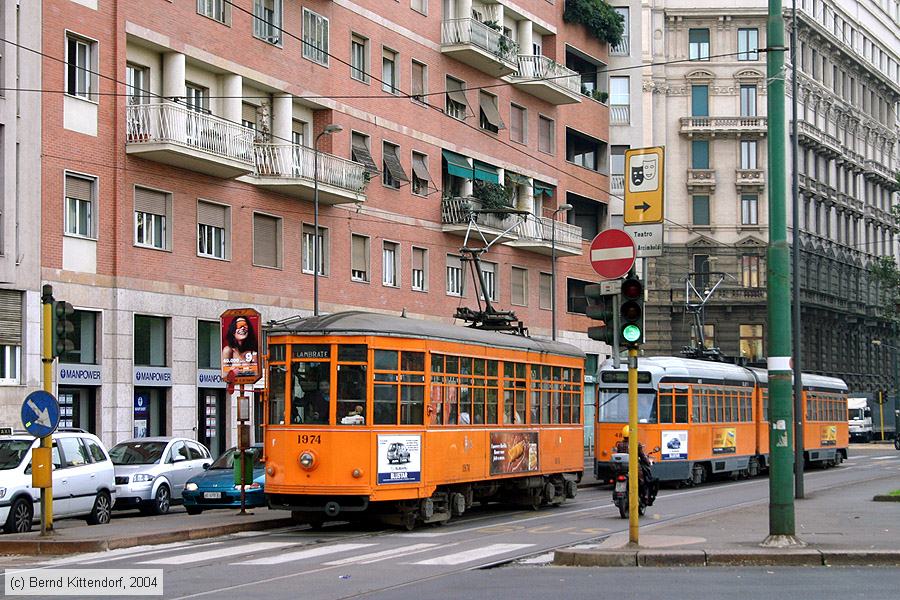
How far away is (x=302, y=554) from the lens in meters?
17.3

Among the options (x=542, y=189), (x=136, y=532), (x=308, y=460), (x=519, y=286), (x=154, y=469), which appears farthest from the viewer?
(x=542, y=189)

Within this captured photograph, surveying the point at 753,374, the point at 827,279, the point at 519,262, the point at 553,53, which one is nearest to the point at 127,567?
the point at 753,374

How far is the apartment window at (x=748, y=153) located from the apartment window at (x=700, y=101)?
2.43 meters

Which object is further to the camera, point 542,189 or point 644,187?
point 542,189

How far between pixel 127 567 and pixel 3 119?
15.7 m

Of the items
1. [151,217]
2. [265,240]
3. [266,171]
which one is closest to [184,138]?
[151,217]

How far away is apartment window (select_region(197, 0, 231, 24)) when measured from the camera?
3438 centimetres

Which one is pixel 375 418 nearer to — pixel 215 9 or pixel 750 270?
pixel 215 9

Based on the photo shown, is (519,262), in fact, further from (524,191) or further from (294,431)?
(294,431)

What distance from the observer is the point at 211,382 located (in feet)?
115

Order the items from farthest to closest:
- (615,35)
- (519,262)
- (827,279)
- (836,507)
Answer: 1. (827,279)
2. (615,35)
3. (519,262)
4. (836,507)

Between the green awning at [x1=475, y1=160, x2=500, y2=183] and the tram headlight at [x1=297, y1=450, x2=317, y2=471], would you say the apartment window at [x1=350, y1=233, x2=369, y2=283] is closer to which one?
the green awning at [x1=475, y1=160, x2=500, y2=183]

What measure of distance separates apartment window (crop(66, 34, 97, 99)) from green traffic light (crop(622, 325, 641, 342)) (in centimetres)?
1858

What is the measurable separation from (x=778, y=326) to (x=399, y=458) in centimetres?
672
